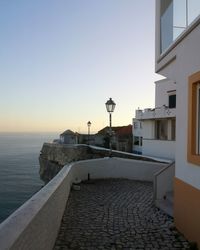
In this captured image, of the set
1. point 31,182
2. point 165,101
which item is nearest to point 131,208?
point 165,101

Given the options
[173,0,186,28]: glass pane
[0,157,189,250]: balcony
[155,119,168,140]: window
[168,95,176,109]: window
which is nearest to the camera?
[0,157,189,250]: balcony

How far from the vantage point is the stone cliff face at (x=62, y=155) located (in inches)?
1201

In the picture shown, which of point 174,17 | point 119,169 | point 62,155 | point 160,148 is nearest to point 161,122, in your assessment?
point 160,148

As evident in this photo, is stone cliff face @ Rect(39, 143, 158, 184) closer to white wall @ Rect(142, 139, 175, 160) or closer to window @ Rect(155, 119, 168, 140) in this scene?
white wall @ Rect(142, 139, 175, 160)

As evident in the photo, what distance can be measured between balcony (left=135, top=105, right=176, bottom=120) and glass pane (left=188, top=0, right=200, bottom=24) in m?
19.9

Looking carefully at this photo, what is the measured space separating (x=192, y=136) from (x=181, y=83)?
1.45 metres

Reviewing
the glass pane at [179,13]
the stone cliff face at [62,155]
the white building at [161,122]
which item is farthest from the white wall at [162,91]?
the glass pane at [179,13]

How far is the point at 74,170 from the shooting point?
1414cm

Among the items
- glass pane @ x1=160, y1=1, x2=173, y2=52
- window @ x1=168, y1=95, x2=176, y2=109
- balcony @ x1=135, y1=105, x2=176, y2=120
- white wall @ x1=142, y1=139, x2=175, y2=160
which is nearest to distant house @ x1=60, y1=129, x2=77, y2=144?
balcony @ x1=135, y1=105, x2=176, y2=120

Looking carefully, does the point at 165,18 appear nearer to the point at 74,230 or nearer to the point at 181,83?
the point at 181,83

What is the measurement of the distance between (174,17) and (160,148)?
20443mm

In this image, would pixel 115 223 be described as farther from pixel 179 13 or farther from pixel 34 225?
pixel 179 13

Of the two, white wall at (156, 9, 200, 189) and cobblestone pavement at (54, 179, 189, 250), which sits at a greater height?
white wall at (156, 9, 200, 189)

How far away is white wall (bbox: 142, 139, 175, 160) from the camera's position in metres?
26.5
